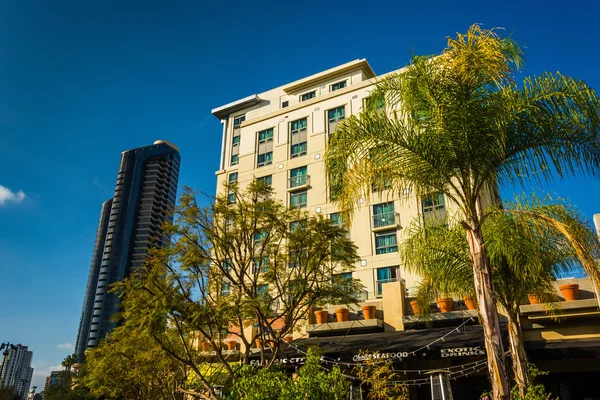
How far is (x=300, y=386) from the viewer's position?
9.12 m

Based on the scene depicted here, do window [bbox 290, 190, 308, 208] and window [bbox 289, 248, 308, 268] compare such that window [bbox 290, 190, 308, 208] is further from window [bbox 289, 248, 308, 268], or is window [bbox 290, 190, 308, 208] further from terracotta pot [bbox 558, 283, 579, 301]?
terracotta pot [bbox 558, 283, 579, 301]

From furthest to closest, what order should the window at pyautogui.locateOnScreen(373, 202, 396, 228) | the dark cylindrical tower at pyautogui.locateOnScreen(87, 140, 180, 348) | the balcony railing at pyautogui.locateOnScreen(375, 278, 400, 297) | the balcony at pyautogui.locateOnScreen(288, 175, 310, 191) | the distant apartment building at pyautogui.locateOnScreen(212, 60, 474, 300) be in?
the dark cylindrical tower at pyautogui.locateOnScreen(87, 140, 180, 348)
the balcony at pyautogui.locateOnScreen(288, 175, 310, 191)
the window at pyautogui.locateOnScreen(373, 202, 396, 228)
the distant apartment building at pyautogui.locateOnScreen(212, 60, 474, 300)
the balcony railing at pyautogui.locateOnScreen(375, 278, 400, 297)

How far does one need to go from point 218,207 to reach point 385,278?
47.5 feet

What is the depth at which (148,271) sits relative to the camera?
17.5 meters

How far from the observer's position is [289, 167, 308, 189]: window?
113 feet

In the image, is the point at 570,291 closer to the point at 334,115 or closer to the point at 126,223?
the point at 334,115

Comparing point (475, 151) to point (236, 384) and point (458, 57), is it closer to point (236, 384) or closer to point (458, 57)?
point (458, 57)

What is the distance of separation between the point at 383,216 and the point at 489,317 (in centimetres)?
2228

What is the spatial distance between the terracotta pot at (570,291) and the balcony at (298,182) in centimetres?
1927

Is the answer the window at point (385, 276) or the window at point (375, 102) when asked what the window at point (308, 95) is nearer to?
the window at point (385, 276)

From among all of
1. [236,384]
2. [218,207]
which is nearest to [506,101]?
[236,384]

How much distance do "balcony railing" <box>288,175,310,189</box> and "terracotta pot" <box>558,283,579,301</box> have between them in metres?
19.3

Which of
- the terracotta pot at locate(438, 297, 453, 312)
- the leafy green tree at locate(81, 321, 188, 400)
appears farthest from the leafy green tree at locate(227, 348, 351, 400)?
the terracotta pot at locate(438, 297, 453, 312)

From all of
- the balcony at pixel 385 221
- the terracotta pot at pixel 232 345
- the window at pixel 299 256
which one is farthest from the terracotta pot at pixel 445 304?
the terracotta pot at pixel 232 345
